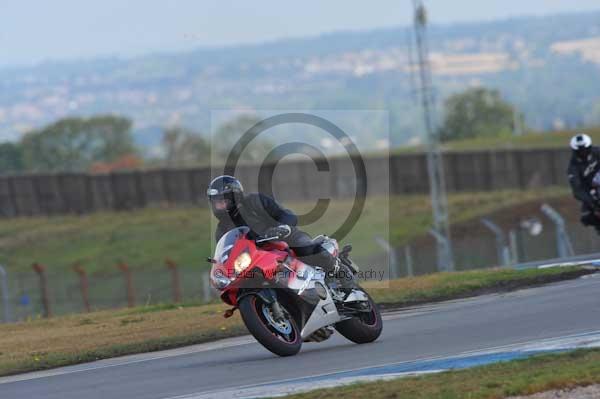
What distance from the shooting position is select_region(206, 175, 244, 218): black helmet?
10.8 m

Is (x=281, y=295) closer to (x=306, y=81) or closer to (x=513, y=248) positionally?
(x=513, y=248)

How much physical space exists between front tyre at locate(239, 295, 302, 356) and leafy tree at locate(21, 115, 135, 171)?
65840 mm

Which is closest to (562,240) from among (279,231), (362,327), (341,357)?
(362,327)

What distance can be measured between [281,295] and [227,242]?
0.75 m

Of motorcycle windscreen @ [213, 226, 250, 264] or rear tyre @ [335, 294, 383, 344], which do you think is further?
rear tyre @ [335, 294, 383, 344]

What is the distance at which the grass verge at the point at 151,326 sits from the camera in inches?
514

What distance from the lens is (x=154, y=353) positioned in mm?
12844

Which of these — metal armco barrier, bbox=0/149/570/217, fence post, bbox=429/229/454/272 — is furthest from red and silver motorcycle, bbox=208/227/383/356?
metal armco barrier, bbox=0/149/570/217

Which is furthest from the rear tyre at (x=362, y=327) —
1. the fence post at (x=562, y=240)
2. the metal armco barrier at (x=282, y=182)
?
the metal armco barrier at (x=282, y=182)

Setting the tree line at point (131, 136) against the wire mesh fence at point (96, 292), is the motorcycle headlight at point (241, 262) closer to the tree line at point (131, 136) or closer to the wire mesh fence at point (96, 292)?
the wire mesh fence at point (96, 292)

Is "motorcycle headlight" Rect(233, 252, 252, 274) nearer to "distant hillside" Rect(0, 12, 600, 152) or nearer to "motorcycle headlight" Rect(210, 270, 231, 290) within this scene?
"motorcycle headlight" Rect(210, 270, 231, 290)

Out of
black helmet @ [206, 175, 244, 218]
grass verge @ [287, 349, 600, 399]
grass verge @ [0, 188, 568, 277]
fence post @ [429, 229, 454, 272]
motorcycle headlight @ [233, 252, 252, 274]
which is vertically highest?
black helmet @ [206, 175, 244, 218]

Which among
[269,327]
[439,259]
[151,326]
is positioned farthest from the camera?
[439,259]

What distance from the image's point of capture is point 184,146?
317ft
